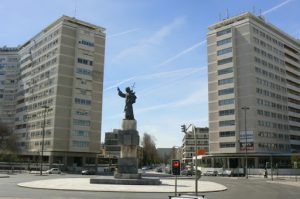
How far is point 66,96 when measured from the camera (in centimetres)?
10375

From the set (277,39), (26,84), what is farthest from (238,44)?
(26,84)

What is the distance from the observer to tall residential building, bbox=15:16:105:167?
102m

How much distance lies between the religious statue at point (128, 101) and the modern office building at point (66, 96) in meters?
61.0

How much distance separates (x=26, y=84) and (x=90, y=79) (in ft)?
84.9

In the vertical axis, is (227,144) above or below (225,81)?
below

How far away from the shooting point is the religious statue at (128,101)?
4044 centimetres

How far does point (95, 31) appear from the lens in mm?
111812

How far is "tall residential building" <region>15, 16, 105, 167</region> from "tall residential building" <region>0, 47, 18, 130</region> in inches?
741

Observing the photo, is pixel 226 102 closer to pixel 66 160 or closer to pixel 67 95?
pixel 67 95

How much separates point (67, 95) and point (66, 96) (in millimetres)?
459

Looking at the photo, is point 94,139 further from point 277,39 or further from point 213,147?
point 277,39

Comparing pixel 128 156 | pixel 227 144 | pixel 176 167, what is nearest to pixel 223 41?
pixel 227 144

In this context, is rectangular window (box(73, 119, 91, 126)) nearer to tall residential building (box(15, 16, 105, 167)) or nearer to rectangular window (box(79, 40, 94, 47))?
tall residential building (box(15, 16, 105, 167))

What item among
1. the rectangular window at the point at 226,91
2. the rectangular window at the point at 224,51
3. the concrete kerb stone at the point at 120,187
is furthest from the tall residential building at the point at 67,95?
the concrete kerb stone at the point at 120,187
